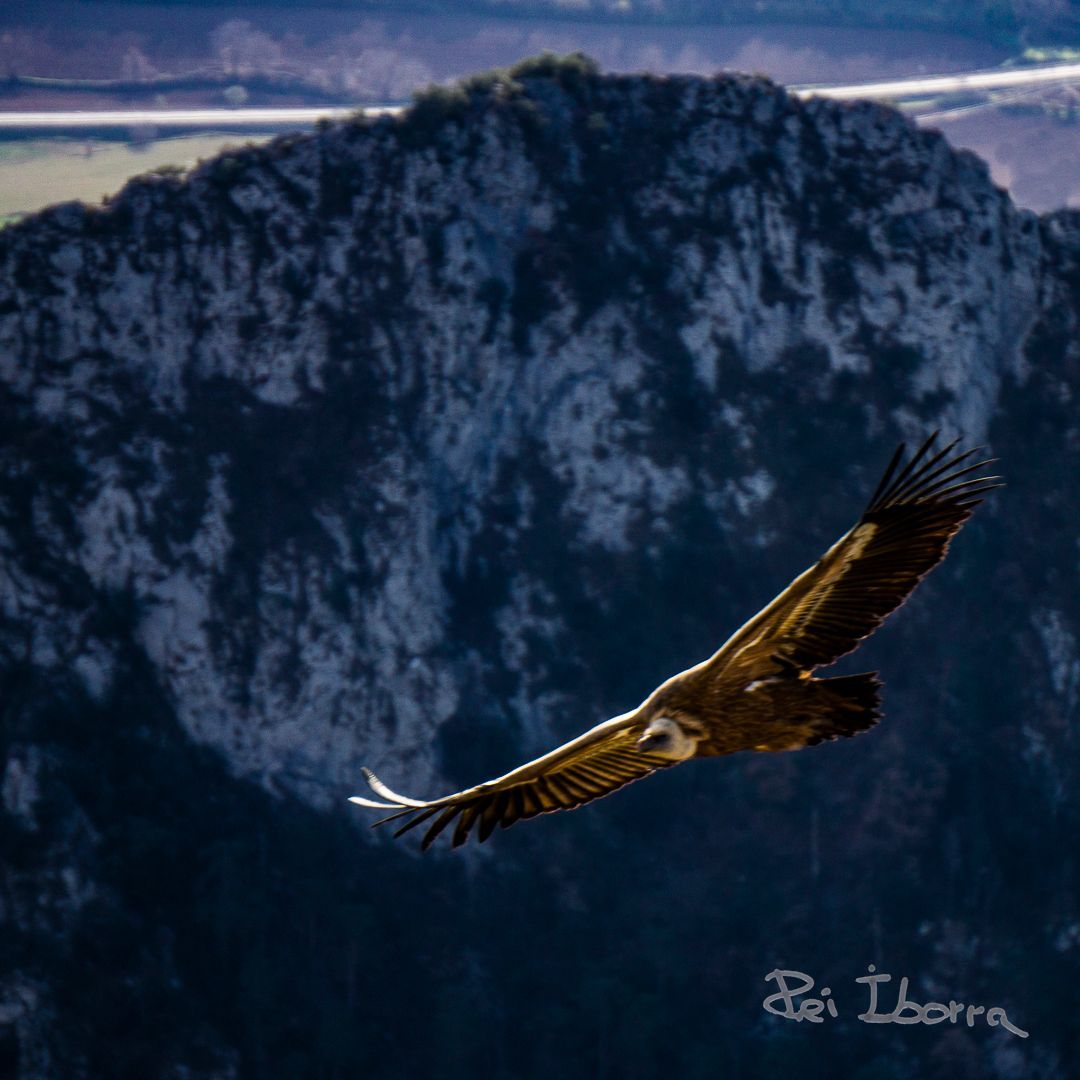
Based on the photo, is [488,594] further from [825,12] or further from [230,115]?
[825,12]

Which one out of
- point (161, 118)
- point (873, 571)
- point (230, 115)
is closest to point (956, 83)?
point (230, 115)

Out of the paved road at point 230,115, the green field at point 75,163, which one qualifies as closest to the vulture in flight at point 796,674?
the green field at point 75,163

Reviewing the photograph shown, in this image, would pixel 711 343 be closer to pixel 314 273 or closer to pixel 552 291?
pixel 552 291

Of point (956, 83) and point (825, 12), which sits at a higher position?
point (825, 12)

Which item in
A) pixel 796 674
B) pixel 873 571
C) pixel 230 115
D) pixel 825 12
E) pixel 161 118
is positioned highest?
pixel 825 12

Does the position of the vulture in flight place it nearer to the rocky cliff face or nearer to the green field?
the rocky cliff face

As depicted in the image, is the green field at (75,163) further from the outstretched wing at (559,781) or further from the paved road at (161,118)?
the outstretched wing at (559,781)
